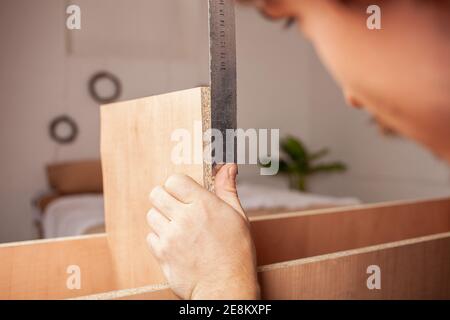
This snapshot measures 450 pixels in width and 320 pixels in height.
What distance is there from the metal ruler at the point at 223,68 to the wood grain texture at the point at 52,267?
1.43 ft

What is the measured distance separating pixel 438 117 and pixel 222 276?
2.70m

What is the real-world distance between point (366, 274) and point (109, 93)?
3.37 meters

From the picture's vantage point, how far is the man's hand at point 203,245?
2.05 ft

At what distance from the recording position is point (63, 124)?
146 inches

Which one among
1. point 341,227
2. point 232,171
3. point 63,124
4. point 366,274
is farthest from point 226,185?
point 63,124

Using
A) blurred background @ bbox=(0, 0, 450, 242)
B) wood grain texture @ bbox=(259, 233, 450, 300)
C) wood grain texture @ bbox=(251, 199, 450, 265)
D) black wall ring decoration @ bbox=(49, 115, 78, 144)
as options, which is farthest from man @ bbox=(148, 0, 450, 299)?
black wall ring decoration @ bbox=(49, 115, 78, 144)

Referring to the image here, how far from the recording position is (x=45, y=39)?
3.59 m

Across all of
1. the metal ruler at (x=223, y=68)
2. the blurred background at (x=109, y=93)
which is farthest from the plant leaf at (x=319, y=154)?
the metal ruler at (x=223, y=68)

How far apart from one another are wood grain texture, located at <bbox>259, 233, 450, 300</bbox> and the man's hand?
0.29 feet

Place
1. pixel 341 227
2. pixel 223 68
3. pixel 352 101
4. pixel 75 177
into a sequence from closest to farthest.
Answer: pixel 223 68 < pixel 341 227 < pixel 75 177 < pixel 352 101

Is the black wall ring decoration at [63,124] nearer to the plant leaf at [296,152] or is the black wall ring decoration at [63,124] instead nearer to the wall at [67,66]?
the wall at [67,66]

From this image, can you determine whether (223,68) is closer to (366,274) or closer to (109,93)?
(366,274)

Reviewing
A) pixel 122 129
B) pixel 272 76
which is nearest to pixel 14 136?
pixel 272 76

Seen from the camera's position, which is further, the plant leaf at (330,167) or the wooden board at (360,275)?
the plant leaf at (330,167)
